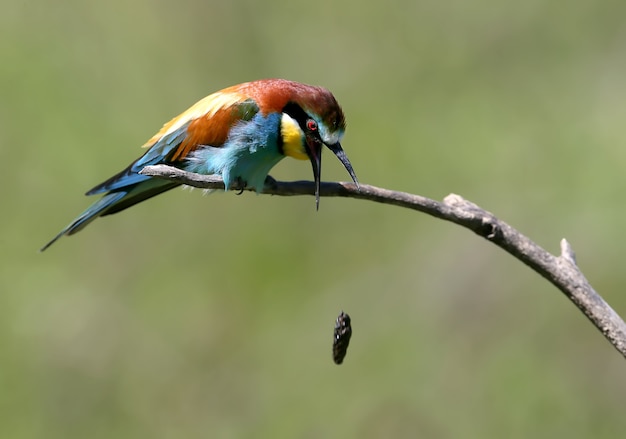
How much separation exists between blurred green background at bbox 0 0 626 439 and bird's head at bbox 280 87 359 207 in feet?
4.46

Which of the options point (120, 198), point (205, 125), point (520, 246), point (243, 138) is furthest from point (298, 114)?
point (520, 246)

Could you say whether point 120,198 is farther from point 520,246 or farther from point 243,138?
point 520,246

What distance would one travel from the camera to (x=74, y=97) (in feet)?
15.0

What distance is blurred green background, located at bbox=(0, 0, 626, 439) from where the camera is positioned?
3.87 m

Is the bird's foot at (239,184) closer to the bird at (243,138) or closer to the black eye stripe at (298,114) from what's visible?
the bird at (243,138)

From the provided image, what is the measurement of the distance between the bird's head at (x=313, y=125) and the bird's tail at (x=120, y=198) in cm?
40

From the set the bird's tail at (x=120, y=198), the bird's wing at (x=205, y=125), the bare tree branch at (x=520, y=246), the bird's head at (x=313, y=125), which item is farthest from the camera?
the bird's tail at (x=120, y=198)

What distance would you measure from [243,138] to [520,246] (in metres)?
0.93

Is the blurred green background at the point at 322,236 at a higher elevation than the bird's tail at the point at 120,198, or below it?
higher

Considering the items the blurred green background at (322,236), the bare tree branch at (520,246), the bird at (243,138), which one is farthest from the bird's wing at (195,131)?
the blurred green background at (322,236)

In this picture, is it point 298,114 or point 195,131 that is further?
point 195,131

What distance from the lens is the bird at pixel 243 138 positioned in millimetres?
2678

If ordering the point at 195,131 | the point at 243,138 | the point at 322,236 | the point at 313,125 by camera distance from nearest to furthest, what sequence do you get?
1. the point at 313,125
2. the point at 243,138
3. the point at 195,131
4. the point at 322,236

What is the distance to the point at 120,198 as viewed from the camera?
2969 mm
